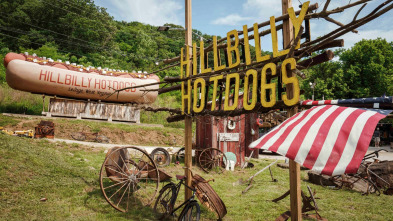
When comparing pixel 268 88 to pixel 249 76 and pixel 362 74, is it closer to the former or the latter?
pixel 249 76

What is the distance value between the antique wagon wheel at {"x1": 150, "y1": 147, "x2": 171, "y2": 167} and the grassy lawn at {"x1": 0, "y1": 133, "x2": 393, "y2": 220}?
8.57 ft

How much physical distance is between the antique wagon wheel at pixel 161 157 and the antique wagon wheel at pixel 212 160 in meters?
1.68

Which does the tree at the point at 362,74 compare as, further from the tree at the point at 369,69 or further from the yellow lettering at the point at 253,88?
the yellow lettering at the point at 253,88

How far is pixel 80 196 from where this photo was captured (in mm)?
6660

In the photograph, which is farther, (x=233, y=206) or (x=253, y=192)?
(x=253, y=192)

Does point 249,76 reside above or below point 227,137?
above

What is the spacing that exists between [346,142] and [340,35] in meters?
1.75

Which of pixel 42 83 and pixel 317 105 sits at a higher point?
pixel 42 83

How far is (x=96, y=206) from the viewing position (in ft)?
20.6

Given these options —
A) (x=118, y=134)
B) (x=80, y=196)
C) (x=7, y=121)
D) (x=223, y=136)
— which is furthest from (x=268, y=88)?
(x=7, y=121)

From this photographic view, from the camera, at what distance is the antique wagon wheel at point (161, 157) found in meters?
11.4

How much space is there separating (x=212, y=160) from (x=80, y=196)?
22.1 feet

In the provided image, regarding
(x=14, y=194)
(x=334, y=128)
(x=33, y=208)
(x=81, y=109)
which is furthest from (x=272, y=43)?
(x=81, y=109)

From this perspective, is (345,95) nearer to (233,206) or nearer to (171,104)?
(171,104)
